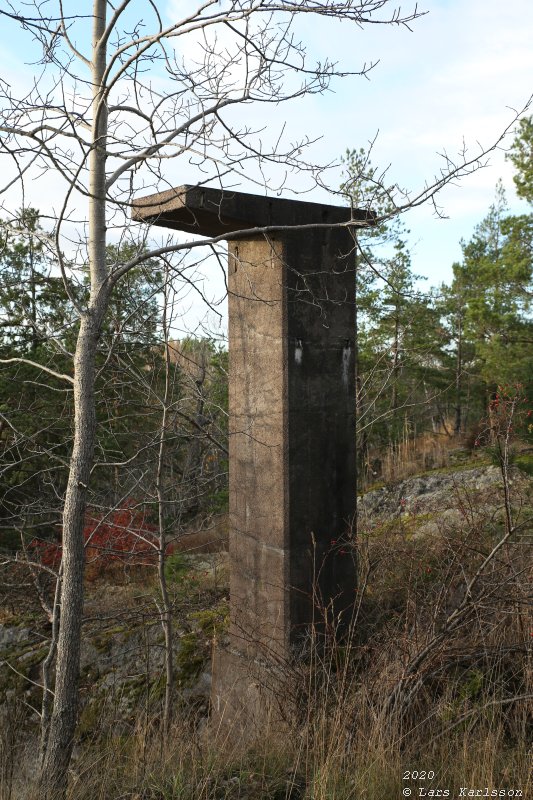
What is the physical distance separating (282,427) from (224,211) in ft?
4.30

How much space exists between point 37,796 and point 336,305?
3.07 meters

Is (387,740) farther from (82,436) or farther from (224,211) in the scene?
(224,211)

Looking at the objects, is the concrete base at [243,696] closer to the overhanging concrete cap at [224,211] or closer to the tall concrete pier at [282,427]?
the tall concrete pier at [282,427]

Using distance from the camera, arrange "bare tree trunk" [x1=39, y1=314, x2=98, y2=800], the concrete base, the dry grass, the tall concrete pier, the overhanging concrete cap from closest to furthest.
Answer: the dry grass
"bare tree trunk" [x1=39, y1=314, x2=98, y2=800]
the concrete base
the overhanging concrete cap
the tall concrete pier

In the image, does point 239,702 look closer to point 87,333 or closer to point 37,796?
point 37,796

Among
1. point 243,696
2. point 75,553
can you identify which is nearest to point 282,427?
point 75,553

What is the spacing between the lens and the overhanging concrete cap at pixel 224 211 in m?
3.97

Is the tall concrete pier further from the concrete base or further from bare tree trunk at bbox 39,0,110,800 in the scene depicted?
bare tree trunk at bbox 39,0,110,800

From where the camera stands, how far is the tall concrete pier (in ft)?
13.8

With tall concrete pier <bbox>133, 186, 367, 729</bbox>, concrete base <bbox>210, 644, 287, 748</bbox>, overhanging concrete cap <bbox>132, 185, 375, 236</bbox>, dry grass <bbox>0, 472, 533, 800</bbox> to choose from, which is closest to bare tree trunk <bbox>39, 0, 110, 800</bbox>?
dry grass <bbox>0, 472, 533, 800</bbox>

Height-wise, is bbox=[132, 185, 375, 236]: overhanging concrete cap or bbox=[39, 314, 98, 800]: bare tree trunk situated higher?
bbox=[132, 185, 375, 236]: overhanging concrete cap

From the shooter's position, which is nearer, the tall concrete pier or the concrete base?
the concrete base

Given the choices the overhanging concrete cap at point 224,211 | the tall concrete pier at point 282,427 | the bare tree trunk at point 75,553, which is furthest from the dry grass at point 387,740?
the overhanging concrete cap at point 224,211

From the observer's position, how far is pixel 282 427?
166 inches
